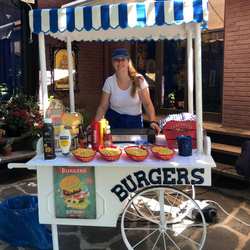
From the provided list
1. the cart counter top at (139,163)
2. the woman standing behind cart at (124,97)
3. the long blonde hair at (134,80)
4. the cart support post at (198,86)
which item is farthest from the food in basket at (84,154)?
the long blonde hair at (134,80)

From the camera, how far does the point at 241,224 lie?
4.69 meters

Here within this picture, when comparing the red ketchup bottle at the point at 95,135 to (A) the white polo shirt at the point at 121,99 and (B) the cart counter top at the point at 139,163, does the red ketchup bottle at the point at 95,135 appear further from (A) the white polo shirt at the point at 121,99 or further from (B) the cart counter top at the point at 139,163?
(A) the white polo shirt at the point at 121,99

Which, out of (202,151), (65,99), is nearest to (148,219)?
(202,151)

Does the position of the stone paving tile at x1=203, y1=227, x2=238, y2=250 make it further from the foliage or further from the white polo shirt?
the foliage

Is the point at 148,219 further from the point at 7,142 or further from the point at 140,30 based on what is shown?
the point at 7,142

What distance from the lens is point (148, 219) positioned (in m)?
4.57

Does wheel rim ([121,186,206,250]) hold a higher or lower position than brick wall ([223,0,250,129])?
lower

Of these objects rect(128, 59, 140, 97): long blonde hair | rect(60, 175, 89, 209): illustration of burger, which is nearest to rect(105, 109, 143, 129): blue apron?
rect(128, 59, 140, 97): long blonde hair

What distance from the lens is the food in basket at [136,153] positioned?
343cm

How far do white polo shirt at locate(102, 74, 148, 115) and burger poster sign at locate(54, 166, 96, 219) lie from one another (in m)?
1.35

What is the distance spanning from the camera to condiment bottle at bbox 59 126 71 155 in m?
3.63

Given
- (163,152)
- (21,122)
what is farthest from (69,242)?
(21,122)

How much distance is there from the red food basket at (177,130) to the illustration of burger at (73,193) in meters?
0.95

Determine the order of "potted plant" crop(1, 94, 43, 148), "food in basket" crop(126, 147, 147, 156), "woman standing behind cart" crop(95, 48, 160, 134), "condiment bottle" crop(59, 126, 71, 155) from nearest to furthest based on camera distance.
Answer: "food in basket" crop(126, 147, 147, 156) → "condiment bottle" crop(59, 126, 71, 155) → "woman standing behind cart" crop(95, 48, 160, 134) → "potted plant" crop(1, 94, 43, 148)
